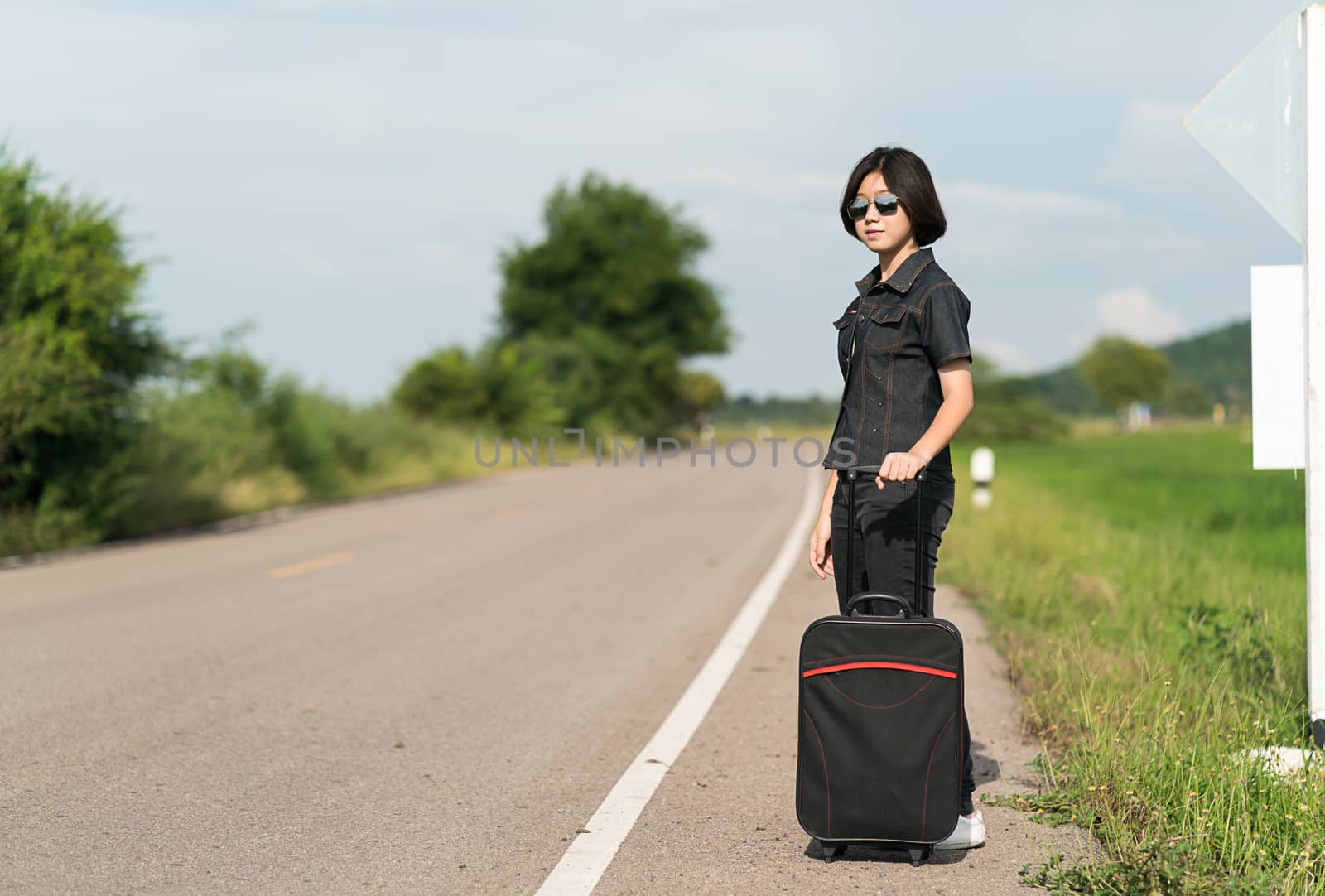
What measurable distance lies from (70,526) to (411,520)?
15.4ft

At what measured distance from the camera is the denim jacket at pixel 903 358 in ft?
13.3

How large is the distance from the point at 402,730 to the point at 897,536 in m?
2.83

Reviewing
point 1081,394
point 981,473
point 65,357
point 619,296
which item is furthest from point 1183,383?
point 65,357

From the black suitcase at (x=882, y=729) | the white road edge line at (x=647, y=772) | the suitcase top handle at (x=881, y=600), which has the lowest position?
the white road edge line at (x=647, y=772)

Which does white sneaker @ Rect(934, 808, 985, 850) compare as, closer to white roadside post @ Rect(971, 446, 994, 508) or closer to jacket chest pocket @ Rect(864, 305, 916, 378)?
jacket chest pocket @ Rect(864, 305, 916, 378)

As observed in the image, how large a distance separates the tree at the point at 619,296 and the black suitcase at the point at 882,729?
59364 mm

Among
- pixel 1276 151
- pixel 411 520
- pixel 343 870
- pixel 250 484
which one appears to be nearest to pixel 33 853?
pixel 343 870

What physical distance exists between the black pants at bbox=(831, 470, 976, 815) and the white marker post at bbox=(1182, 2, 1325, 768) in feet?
4.82

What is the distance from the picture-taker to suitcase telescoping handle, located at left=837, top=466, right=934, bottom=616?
395 centimetres

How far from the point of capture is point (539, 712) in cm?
626

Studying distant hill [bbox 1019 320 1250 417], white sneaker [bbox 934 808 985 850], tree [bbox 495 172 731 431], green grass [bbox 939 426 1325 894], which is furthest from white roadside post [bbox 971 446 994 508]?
distant hill [bbox 1019 320 1250 417]

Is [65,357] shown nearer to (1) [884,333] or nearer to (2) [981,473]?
(2) [981,473]

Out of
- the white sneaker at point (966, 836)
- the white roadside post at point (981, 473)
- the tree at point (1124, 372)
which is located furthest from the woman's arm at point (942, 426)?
the tree at point (1124, 372)

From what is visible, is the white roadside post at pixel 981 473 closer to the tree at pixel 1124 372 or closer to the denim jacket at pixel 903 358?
the denim jacket at pixel 903 358
